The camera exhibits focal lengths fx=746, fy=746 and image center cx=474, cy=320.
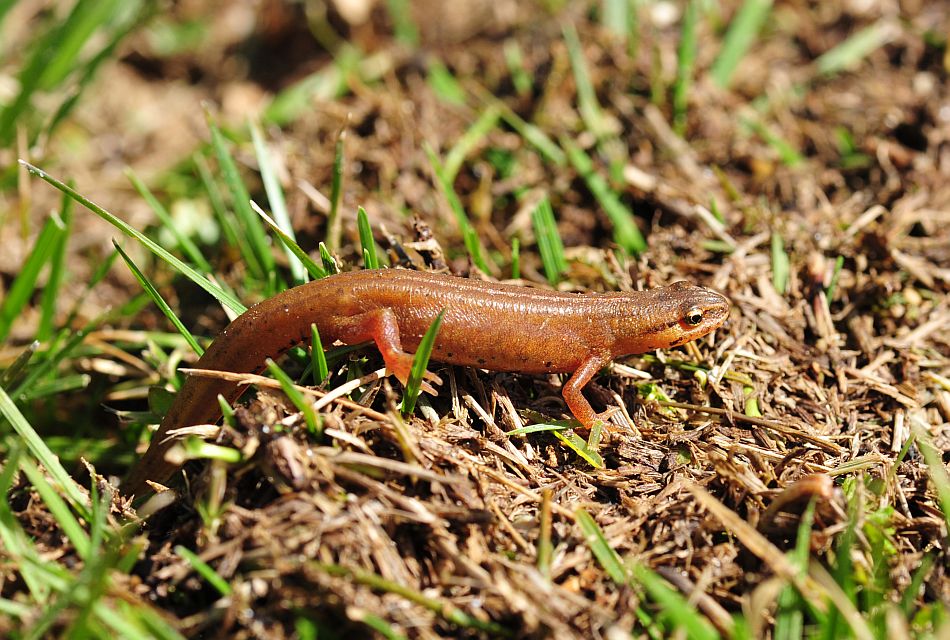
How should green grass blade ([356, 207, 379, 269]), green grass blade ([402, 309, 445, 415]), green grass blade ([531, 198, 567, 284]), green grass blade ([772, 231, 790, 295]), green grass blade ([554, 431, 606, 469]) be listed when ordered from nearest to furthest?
1. green grass blade ([402, 309, 445, 415])
2. green grass blade ([554, 431, 606, 469])
3. green grass blade ([356, 207, 379, 269])
4. green grass blade ([772, 231, 790, 295])
5. green grass blade ([531, 198, 567, 284])

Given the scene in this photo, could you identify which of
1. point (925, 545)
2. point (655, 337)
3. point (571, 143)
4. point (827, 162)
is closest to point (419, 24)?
point (571, 143)

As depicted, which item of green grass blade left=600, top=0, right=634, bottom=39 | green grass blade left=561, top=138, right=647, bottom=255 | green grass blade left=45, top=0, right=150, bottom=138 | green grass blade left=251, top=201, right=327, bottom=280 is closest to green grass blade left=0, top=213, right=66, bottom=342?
green grass blade left=251, top=201, right=327, bottom=280

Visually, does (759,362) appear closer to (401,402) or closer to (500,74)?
(401,402)

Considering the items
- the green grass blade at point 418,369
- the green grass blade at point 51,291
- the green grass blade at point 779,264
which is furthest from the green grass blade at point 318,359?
the green grass blade at point 779,264

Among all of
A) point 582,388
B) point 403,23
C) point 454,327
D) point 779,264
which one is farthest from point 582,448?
point 403,23

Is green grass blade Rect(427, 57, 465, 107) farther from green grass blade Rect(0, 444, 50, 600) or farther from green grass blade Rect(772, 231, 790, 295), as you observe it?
green grass blade Rect(0, 444, 50, 600)

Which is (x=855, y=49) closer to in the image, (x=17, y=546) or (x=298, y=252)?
(x=298, y=252)
